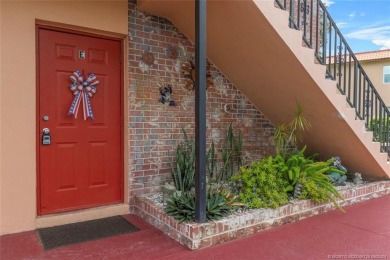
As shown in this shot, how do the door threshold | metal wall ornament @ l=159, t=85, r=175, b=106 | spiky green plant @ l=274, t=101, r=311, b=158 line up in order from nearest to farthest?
1. the door threshold
2. metal wall ornament @ l=159, t=85, r=175, b=106
3. spiky green plant @ l=274, t=101, r=311, b=158

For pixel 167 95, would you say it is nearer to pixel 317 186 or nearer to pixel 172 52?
pixel 172 52

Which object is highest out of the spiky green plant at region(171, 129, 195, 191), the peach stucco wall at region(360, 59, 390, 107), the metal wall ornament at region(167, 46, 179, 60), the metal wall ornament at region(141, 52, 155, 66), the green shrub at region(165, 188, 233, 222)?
the peach stucco wall at region(360, 59, 390, 107)

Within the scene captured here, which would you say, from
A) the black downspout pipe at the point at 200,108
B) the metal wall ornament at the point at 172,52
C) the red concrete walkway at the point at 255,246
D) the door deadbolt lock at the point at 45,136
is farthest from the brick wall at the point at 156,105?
the black downspout pipe at the point at 200,108

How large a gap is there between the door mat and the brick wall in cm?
51

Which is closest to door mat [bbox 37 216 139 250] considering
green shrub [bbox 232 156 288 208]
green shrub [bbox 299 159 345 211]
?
green shrub [bbox 232 156 288 208]

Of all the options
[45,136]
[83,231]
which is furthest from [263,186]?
[45,136]

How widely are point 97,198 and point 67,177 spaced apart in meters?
0.45

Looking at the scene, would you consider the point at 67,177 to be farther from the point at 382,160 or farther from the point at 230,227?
the point at 382,160

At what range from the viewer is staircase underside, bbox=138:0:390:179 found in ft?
11.2

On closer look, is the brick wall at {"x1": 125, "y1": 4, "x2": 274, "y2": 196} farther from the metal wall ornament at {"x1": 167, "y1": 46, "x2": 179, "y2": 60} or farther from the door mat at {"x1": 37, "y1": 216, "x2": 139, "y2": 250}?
the door mat at {"x1": 37, "y1": 216, "x2": 139, "y2": 250}

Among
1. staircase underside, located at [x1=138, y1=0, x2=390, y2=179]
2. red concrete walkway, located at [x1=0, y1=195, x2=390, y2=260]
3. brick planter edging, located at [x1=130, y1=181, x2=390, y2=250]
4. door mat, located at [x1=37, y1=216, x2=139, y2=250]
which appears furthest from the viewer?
staircase underside, located at [x1=138, y1=0, x2=390, y2=179]

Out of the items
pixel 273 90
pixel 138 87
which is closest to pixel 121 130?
pixel 138 87

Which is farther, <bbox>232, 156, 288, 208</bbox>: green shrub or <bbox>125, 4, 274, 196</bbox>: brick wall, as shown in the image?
<bbox>125, 4, 274, 196</bbox>: brick wall

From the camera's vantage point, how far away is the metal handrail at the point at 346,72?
3.96 metres
